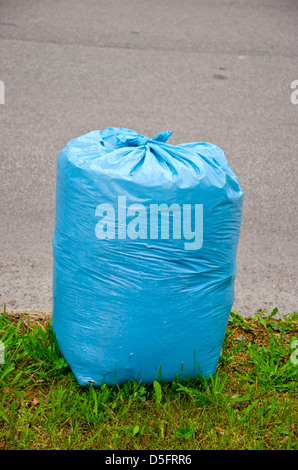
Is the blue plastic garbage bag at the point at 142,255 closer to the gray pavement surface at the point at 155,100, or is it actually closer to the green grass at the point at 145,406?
the green grass at the point at 145,406

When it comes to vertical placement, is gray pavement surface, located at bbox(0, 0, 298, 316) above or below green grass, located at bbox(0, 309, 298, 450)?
above

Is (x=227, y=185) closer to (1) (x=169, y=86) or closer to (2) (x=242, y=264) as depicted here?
(2) (x=242, y=264)

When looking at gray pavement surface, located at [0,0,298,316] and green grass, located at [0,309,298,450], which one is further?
gray pavement surface, located at [0,0,298,316]

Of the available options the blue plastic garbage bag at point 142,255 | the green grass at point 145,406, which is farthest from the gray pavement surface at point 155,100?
the blue plastic garbage bag at point 142,255

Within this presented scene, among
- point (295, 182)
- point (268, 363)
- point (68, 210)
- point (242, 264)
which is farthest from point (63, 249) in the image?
point (295, 182)

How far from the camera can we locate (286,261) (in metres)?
3.41

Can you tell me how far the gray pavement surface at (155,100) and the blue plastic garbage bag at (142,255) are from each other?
0.79 m

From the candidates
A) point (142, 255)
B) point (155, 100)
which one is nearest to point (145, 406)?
point (142, 255)

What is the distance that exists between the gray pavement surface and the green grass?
18.9 inches

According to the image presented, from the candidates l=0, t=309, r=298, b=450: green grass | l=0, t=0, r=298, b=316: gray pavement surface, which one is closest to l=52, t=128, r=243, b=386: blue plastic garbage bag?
l=0, t=309, r=298, b=450: green grass

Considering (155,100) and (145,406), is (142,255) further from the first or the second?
(155,100)

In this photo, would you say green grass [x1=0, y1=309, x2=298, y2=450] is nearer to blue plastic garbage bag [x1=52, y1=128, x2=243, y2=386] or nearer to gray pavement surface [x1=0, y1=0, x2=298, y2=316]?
blue plastic garbage bag [x1=52, y1=128, x2=243, y2=386]

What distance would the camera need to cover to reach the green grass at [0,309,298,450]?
206 centimetres

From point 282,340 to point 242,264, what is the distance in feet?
2.63
